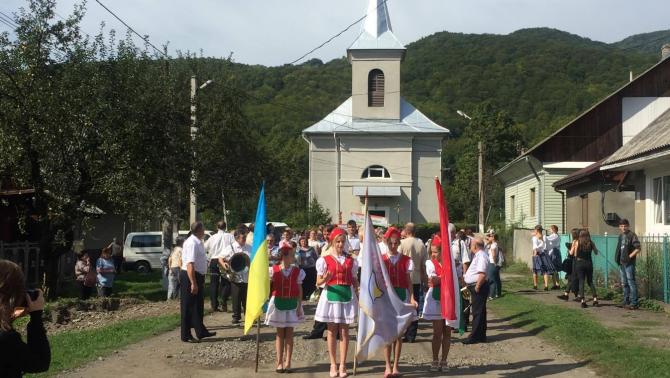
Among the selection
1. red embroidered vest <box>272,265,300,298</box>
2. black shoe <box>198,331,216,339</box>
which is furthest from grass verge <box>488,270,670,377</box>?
black shoe <box>198,331,216,339</box>

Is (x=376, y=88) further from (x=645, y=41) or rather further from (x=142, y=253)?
(x=645, y=41)

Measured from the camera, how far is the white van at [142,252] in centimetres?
3272

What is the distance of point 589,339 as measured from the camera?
11648 mm

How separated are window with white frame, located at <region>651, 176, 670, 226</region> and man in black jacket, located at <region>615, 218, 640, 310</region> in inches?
126

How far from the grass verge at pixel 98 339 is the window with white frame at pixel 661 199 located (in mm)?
11653

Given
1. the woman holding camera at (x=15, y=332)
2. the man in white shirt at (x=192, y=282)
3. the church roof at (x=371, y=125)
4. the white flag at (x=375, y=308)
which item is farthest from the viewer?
the church roof at (x=371, y=125)

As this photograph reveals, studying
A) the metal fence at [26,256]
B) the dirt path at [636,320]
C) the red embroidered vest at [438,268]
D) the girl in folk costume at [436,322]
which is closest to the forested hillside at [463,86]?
the metal fence at [26,256]

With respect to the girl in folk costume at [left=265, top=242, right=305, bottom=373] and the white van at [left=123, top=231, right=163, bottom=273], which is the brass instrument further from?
the white van at [left=123, top=231, right=163, bottom=273]

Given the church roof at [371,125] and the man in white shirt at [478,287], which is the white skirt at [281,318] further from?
the church roof at [371,125]

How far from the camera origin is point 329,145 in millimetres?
53250

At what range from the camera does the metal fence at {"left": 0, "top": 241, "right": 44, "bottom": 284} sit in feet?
66.3

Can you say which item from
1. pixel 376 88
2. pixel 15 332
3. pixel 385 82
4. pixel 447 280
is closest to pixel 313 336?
pixel 447 280

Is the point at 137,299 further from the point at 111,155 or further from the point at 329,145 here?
the point at 329,145

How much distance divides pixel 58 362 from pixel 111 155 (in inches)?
338
